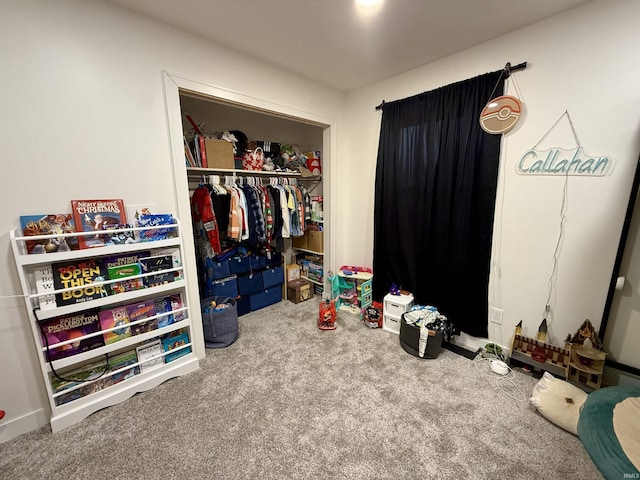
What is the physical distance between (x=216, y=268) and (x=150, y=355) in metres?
0.96

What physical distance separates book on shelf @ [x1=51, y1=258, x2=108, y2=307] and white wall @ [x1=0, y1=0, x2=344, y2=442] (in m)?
0.20

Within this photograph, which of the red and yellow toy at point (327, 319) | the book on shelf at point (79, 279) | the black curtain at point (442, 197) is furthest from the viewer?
the red and yellow toy at point (327, 319)

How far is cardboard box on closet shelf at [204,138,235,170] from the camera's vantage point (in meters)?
2.40

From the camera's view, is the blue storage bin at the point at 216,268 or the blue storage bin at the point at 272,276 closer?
the blue storage bin at the point at 216,268

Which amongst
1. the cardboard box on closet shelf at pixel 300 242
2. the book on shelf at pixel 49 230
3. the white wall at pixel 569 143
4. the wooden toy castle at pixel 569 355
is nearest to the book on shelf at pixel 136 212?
the book on shelf at pixel 49 230

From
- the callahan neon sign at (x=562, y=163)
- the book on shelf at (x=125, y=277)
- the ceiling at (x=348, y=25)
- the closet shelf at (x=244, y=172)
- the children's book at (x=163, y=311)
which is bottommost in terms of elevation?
the children's book at (x=163, y=311)

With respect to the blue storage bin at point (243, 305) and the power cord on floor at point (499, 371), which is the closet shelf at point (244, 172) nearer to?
the blue storage bin at point (243, 305)

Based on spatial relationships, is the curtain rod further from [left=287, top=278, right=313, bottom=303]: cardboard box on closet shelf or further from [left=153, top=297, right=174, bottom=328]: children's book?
[left=153, top=297, right=174, bottom=328]: children's book

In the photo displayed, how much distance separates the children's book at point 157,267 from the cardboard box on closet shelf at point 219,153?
1055 millimetres

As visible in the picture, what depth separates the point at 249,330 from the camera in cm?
254

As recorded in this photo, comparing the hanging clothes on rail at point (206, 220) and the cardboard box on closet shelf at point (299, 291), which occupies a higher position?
the hanging clothes on rail at point (206, 220)

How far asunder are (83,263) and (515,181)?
302 centimetres

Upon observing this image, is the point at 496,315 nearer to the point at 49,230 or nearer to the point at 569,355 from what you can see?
the point at 569,355

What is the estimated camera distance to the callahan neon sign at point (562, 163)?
1574 mm
